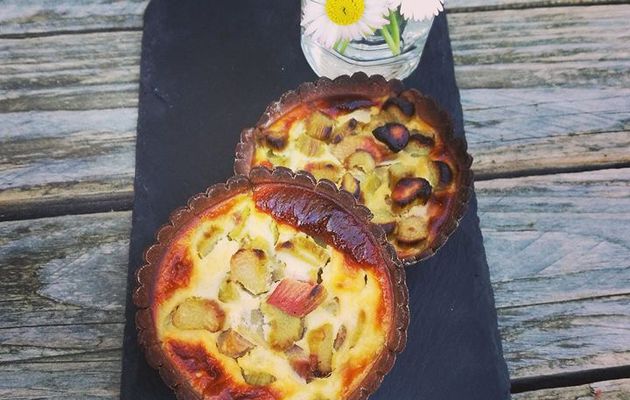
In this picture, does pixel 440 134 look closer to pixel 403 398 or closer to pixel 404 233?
pixel 404 233

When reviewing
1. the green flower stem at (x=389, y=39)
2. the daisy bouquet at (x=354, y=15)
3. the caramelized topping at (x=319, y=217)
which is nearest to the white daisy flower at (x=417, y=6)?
the daisy bouquet at (x=354, y=15)

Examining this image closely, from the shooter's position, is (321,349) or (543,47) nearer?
(321,349)

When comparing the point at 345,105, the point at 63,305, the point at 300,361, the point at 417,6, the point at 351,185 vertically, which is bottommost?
the point at 63,305

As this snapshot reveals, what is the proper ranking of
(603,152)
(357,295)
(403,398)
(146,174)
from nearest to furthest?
(357,295), (403,398), (146,174), (603,152)

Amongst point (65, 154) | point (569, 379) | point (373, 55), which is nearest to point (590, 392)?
point (569, 379)

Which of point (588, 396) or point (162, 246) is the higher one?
point (162, 246)

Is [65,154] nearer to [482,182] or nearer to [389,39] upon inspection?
[389,39]

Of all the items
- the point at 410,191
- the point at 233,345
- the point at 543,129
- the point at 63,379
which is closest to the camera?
the point at 233,345

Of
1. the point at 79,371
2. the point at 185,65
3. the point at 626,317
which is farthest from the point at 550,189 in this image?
the point at 79,371
